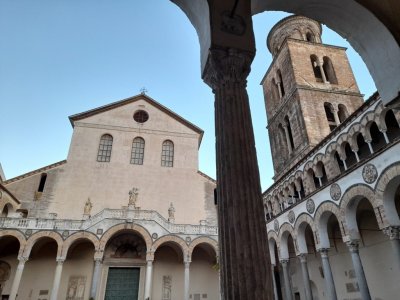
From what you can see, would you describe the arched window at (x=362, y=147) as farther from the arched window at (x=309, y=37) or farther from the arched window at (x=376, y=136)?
the arched window at (x=309, y=37)

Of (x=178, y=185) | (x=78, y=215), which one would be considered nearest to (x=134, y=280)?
(x=78, y=215)

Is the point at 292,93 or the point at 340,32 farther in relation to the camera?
the point at 292,93

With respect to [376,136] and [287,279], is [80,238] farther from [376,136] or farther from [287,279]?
[376,136]

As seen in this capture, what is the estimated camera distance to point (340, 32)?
3811 mm

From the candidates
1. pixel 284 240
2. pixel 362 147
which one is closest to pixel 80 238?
pixel 284 240

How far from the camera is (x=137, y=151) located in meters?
20.4

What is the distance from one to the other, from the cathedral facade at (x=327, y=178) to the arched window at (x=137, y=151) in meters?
9.01

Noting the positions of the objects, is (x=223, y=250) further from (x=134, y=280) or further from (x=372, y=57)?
(x=134, y=280)

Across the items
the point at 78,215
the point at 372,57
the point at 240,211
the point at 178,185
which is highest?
the point at 178,185

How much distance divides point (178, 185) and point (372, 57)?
16888 millimetres

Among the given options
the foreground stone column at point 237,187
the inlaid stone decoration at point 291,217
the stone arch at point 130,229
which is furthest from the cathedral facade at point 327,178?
the stone arch at point 130,229

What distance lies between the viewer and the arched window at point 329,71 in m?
20.0

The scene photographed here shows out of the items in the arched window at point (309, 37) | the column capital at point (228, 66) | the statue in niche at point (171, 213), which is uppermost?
the arched window at point (309, 37)

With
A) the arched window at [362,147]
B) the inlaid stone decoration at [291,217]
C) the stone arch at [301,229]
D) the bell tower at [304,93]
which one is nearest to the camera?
the arched window at [362,147]
